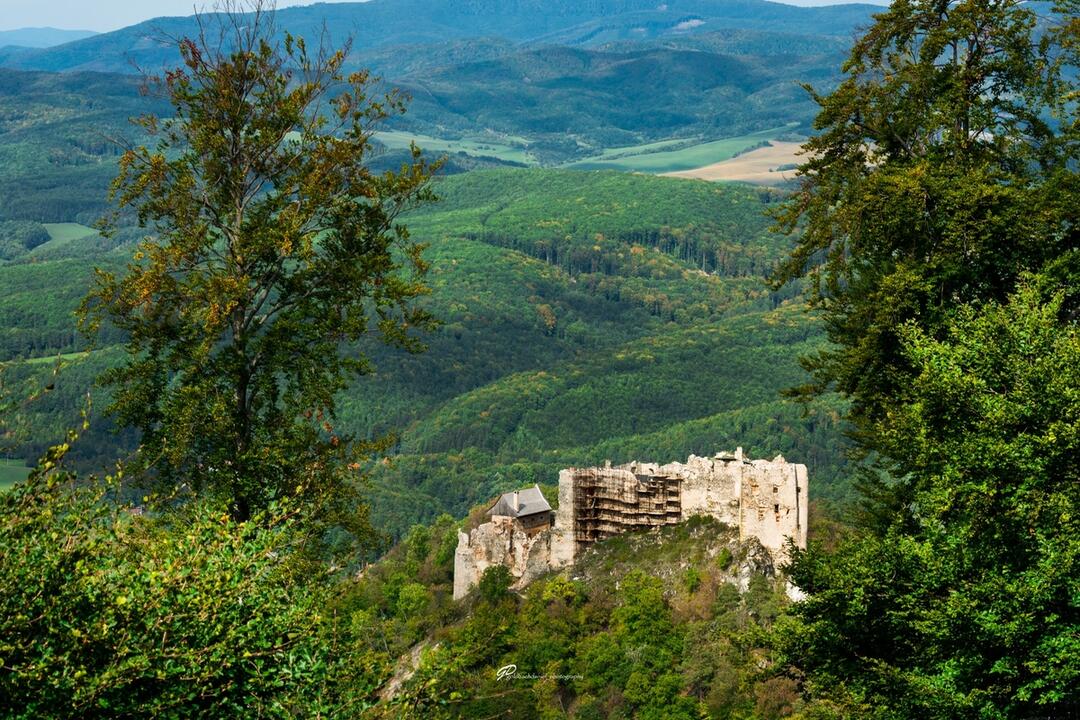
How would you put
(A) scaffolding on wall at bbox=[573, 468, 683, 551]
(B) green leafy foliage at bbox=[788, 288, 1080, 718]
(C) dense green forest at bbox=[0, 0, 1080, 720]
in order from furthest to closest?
(A) scaffolding on wall at bbox=[573, 468, 683, 551]
(B) green leafy foliage at bbox=[788, 288, 1080, 718]
(C) dense green forest at bbox=[0, 0, 1080, 720]

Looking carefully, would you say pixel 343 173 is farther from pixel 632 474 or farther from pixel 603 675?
pixel 632 474

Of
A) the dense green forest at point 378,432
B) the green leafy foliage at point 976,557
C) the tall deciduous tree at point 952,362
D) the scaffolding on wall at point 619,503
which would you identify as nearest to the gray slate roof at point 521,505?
the scaffolding on wall at point 619,503

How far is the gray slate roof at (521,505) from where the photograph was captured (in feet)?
235

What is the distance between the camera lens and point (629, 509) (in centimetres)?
6175

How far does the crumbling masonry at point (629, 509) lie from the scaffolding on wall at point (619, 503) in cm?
5

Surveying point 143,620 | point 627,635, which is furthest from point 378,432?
point 627,635

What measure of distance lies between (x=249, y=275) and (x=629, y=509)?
1652 inches

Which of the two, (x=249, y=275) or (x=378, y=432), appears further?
(x=378, y=432)

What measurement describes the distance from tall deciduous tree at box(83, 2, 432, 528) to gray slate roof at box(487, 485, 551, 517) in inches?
1959

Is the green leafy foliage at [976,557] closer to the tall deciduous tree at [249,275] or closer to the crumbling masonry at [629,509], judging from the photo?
the tall deciduous tree at [249,275]

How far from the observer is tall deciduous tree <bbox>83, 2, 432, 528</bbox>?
2073cm

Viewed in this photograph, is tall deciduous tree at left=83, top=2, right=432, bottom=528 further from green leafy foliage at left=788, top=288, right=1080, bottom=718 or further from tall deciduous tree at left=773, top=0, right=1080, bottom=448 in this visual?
tall deciduous tree at left=773, top=0, right=1080, bottom=448

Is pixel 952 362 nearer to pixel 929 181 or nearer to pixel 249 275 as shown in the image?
pixel 929 181

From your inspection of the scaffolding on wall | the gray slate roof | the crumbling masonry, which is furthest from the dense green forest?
the gray slate roof
